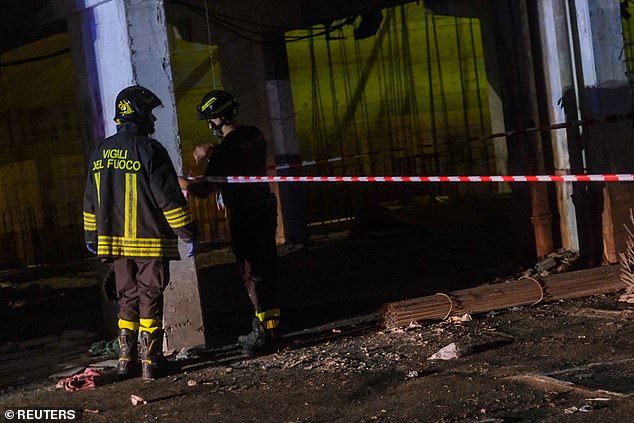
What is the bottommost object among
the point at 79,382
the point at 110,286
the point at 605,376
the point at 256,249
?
the point at 605,376

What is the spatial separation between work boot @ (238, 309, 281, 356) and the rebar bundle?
86 centimetres

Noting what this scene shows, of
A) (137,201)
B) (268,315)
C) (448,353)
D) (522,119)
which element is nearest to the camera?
(448,353)

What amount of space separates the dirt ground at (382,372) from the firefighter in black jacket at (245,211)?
265 mm

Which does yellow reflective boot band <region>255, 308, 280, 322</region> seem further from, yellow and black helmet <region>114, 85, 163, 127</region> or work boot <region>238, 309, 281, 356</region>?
yellow and black helmet <region>114, 85, 163, 127</region>

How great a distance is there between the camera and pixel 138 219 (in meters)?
7.11

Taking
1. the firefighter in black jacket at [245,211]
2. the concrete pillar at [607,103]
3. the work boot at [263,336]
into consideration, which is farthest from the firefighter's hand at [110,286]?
the concrete pillar at [607,103]

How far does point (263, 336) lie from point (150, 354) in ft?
3.35

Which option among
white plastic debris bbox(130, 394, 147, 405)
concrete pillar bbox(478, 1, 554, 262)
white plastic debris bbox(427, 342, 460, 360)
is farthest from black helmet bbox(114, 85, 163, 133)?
concrete pillar bbox(478, 1, 554, 262)

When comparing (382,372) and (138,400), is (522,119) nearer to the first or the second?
(382,372)

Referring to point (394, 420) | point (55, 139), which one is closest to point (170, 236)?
point (394, 420)

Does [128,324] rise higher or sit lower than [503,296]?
higher

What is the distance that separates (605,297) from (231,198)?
10.3ft

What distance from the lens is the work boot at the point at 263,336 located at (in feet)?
25.6

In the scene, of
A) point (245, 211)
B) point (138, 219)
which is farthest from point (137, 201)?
point (245, 211)
